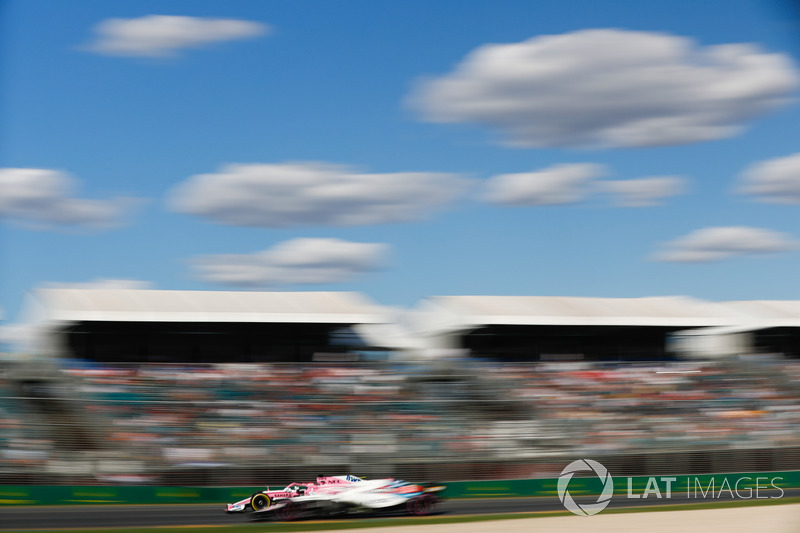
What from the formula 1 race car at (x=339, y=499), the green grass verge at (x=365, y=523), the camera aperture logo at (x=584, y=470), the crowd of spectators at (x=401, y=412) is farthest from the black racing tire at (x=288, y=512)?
the camera aperture logo at (x=584, y=470)

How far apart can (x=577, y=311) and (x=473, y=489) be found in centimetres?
1049

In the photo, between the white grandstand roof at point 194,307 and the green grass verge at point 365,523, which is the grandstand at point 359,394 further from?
the green grass verge at point 365,523

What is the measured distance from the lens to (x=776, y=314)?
3322 centimetres

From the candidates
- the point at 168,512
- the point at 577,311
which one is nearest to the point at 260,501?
the point at 168,512

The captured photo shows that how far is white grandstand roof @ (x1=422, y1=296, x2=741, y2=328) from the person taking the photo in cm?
2938

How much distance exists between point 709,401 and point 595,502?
6319 millimetres

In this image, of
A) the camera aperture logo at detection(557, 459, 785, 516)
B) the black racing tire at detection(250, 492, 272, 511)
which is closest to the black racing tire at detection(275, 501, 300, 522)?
the black racing tire at detection(250, 492, 272, 511)

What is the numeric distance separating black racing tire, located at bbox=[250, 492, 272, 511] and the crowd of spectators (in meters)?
2.90

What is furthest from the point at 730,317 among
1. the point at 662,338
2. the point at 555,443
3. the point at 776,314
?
the point at 555,443

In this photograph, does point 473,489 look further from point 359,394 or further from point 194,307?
point 194,307

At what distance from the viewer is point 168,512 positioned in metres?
19.0

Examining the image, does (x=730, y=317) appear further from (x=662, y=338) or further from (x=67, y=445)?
(x=67, y=445)

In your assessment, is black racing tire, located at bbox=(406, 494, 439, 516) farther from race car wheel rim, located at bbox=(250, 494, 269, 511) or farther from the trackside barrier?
race car wheel rim, located at bbox=(250, 494, 269, 511)

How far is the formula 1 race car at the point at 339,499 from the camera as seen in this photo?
17.9 meters
